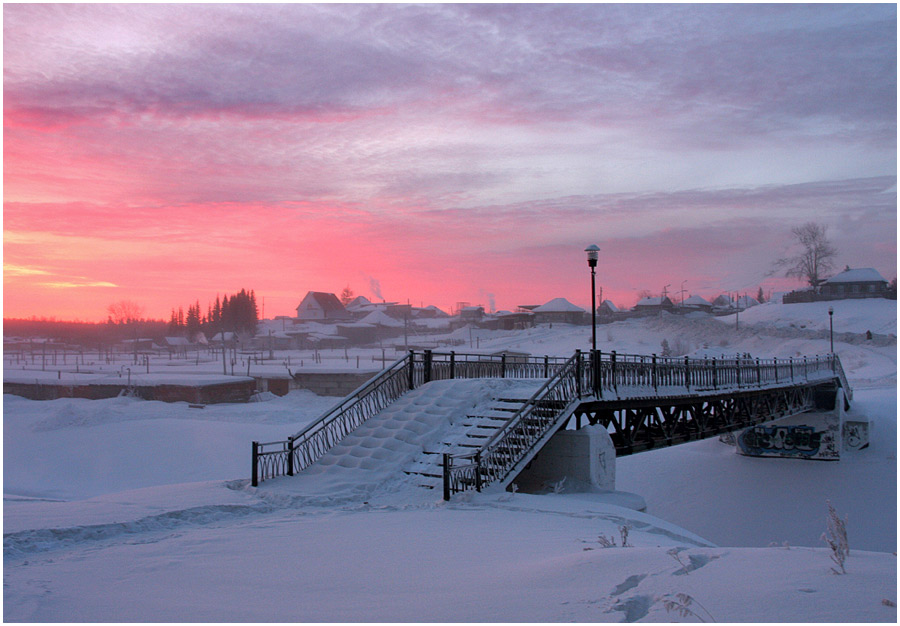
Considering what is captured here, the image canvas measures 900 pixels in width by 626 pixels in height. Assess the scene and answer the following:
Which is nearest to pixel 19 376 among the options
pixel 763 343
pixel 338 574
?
pixel 338 574

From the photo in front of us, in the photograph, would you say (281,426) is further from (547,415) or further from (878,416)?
(878,416)

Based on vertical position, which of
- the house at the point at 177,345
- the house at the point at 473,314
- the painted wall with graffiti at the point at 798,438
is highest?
the house at the point at 473,314

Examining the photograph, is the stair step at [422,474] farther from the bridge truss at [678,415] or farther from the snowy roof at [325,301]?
the snowy roof at [325,301]

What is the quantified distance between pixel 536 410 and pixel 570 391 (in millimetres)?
1198

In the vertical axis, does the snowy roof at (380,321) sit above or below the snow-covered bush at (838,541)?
above

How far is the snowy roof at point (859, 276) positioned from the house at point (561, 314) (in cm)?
3470

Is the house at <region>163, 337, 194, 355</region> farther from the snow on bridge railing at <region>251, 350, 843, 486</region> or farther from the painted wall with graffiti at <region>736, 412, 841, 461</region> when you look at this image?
the snow on bridge railing at <region>251, 350, 843, 486</region>

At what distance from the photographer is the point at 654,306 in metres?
111

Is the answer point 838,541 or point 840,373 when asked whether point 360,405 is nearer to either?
point 838,541

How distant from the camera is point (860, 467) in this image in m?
34.8

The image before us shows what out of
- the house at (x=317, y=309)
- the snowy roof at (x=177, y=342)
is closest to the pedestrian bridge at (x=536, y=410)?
the snowy roof at (x=177, y=342)

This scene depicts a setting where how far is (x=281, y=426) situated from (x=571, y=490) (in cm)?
2045

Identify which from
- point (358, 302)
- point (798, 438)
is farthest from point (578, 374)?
point (358, 302)

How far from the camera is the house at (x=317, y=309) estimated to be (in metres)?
122
